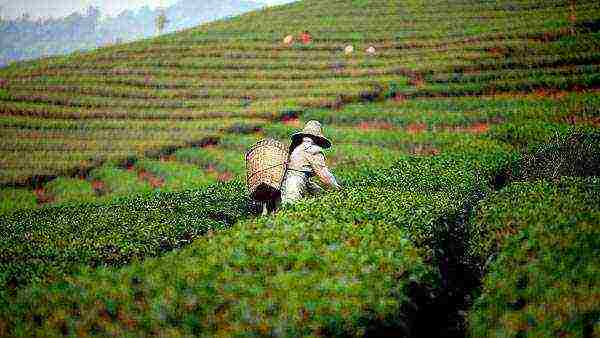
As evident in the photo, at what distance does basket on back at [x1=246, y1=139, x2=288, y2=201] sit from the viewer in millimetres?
9414

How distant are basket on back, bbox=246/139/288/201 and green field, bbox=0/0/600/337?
3.20 ft

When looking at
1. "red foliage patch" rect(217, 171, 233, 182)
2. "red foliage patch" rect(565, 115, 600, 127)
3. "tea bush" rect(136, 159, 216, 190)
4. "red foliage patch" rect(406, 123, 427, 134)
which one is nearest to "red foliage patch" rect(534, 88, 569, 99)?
"red foliage patch" rect(565, 115, 600, 127)

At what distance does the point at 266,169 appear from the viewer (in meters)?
9.47

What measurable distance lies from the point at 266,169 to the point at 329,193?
1.14 metres

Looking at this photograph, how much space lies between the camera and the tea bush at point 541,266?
4652 mm

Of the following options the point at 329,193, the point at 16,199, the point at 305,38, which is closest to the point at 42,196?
the point at 16,199

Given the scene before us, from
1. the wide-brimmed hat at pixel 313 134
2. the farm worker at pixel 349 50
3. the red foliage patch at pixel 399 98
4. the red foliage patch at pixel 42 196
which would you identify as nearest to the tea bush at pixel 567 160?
the wide-brimmed hat at pixel 313 134

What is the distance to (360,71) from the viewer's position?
3200 cm

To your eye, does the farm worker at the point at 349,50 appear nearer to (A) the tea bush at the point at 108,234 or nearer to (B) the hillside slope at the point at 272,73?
(B) the hillside slope at the point at 272,73

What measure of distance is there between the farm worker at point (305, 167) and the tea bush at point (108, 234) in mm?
1367

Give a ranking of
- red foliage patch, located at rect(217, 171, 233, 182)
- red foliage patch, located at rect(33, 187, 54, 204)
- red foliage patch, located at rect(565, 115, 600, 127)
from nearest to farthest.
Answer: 1. red foliage patch, located at rect(217, 171, 233, 182)
2. red foliage patch, located at rect(33, 187, 54, 204)
3. red foliage patch, located at rect(565, 115, 600, 127)

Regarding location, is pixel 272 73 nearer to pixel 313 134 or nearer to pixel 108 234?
pixel 313 134

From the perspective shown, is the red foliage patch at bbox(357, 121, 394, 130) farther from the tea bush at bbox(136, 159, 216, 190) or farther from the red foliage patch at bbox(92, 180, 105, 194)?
the red foliage patch at bbox(92, 180, 105, 194)

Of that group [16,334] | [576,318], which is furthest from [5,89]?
[576,318]
